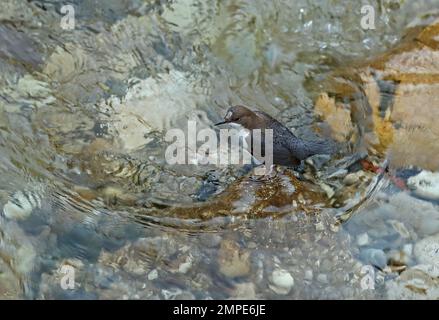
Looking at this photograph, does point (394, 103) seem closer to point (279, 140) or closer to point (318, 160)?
point (318, 160)

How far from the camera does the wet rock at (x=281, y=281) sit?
16.1 feet

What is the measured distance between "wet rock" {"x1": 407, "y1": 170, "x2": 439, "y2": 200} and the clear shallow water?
4.9 inches

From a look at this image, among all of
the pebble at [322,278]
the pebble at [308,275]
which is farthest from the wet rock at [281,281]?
the pebble at [322,278]

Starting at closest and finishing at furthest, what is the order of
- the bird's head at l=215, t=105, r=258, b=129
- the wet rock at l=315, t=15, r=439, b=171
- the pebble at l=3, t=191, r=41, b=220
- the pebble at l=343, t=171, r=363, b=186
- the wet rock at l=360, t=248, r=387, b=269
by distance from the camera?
the wet rock at l=360, t=248, r=387, b=269 → the pebble at l=3, t=191, r=41, b=220 → the pebble at l=343, t=171, r=363, b=186 → the wet rock at l=315, t=15, r=439, b=171 → the bird's head at l=215, t=105, r=258, b=129

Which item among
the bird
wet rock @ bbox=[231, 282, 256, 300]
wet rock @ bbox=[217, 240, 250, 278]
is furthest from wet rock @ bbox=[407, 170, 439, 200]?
wet rock @ bbox=[231, 282, 256, 300]

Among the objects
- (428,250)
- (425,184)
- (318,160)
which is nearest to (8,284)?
(318,160)

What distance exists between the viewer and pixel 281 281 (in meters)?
4.96

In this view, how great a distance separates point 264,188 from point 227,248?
0.78m

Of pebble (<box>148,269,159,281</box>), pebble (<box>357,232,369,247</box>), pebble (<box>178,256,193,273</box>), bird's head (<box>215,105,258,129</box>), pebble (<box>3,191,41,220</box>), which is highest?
bird's head (<box>215,105,258,129</box>)

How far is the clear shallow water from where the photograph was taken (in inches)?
197

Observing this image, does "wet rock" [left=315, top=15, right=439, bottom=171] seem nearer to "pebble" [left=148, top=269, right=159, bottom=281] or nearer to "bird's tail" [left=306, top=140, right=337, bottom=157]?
"bird's tail" [left=306, top=140, right=337, bottom=157]

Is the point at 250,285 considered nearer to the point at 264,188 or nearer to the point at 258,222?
the point at 258,222

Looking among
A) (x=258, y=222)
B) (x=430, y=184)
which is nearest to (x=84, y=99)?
(x=258, y=222)

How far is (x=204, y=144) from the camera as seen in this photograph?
6.25 m
